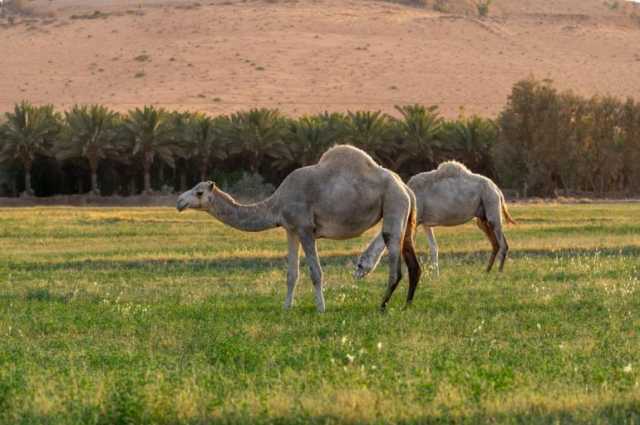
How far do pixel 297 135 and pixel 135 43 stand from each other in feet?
256

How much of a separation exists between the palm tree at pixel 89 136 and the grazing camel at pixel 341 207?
51.9 m

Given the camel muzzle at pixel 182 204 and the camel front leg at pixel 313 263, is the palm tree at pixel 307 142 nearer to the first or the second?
the camel muzzle at pixel 182 204

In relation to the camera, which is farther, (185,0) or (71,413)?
(185,0)

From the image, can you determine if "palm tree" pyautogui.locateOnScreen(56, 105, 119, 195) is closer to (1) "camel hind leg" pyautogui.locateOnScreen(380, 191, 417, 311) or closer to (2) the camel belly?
(2) the camel belly

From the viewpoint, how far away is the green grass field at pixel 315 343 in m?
9.15

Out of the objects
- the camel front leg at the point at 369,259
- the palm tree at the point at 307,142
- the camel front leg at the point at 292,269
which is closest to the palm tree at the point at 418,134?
the palm tree at the point at 307,142

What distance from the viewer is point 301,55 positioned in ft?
447

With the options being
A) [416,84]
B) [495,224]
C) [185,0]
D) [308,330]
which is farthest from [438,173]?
[185,0]

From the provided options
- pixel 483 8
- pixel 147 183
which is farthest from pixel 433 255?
pixel 483 8

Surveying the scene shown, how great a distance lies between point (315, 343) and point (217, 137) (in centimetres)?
5759

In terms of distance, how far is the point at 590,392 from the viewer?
9.73 metres

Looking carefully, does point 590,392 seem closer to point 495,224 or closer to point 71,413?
point 71,413

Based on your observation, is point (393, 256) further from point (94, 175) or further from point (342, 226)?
point (94, 175)

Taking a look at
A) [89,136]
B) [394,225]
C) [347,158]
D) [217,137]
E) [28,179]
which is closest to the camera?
[394,225]
